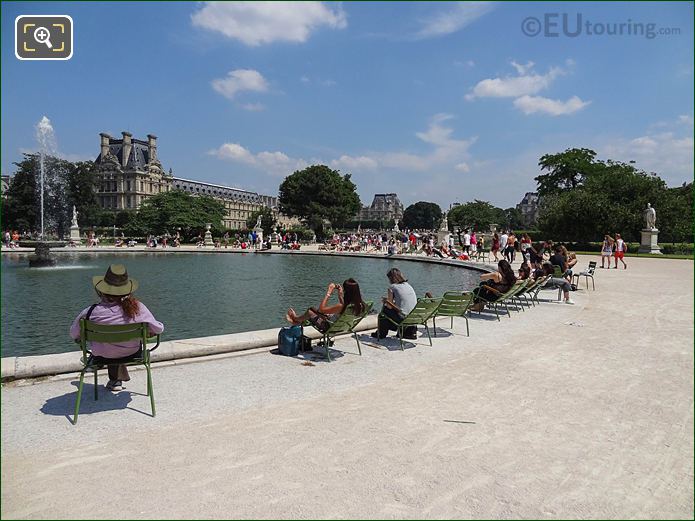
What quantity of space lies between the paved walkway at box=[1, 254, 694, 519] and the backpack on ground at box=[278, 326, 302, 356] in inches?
9.4

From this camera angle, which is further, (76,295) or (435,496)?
(76,295)

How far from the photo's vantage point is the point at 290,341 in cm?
764

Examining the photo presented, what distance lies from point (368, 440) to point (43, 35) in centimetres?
407

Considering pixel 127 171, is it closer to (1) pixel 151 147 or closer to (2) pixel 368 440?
(1) pixel 151 147

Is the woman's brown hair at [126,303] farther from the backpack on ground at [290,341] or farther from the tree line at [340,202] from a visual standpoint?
the tree line at [340,202]

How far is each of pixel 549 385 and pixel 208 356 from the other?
4648 millimetres

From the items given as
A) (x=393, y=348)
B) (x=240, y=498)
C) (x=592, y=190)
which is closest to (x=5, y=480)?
(x=240, y=498)

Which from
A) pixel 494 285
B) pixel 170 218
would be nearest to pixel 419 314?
pixel 494 285

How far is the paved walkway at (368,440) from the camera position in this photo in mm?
3541

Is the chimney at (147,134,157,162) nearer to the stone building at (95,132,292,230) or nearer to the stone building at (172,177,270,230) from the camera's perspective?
the stone building at (95,132,292,230)

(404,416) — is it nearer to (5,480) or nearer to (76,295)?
(5,480)

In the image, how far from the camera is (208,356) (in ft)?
24.4

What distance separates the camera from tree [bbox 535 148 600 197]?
64875 millimetres

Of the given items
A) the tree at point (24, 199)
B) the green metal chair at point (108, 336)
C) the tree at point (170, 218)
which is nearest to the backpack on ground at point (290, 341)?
the green metal chair at point (108, 336)
